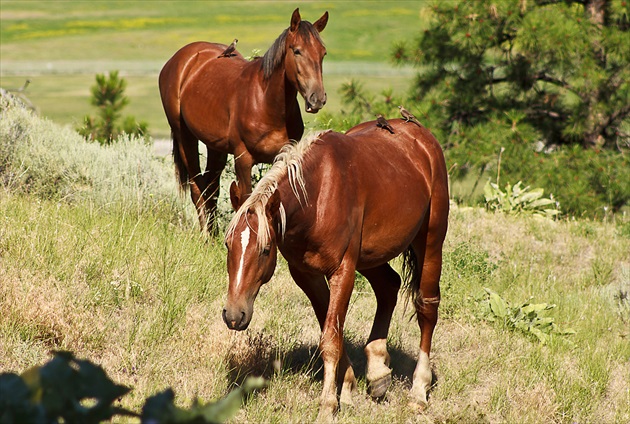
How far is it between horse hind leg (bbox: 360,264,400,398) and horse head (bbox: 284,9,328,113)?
1.51m

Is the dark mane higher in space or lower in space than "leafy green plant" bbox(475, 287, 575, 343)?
higher

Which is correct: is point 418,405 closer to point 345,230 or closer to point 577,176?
point 345,230

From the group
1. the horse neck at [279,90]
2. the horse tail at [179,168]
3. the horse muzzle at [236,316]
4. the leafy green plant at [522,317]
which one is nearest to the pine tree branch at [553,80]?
the horse tail at [179,168]

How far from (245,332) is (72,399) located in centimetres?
359

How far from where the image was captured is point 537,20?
39.9 feet

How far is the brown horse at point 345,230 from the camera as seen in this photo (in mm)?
3943

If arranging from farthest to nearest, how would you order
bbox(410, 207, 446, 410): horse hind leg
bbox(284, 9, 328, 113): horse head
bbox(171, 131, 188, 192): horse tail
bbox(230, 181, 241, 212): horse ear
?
bbox(171, 131, 188, 192): horse tail, bbox(284, 9, 328, 113): horse head, bbox(410, 207, 446, 410): horse hind leg, bbox(230, 181, 241, 212): horse ear

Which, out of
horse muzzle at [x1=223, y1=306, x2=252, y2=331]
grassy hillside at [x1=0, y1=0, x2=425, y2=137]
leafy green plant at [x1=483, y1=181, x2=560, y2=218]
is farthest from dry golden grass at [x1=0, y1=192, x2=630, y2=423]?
grassy hillside at [x1=0, y1=0, x2=425, y2=137]

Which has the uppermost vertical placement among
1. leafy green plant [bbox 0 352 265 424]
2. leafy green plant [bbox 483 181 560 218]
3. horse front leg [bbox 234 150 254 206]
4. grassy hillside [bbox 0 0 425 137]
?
leafy green plant [bbox 0 352 265 424]

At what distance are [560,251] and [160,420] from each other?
8.15 metres

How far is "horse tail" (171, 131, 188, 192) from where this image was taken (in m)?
8.41

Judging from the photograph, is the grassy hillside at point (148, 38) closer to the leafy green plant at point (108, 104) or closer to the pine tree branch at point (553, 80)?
the leafy green plant at point (108, 104)

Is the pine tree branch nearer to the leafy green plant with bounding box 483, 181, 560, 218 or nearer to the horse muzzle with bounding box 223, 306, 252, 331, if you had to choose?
the leafy green plant with bounding box 483, 181, 560, 218

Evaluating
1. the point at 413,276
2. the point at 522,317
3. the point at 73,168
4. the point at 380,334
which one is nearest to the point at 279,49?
the point at 413,276
